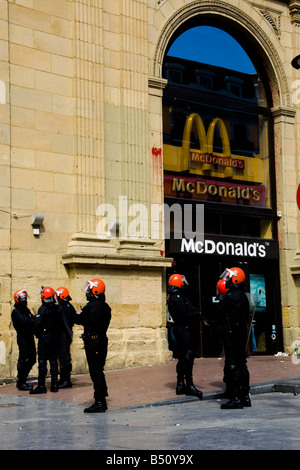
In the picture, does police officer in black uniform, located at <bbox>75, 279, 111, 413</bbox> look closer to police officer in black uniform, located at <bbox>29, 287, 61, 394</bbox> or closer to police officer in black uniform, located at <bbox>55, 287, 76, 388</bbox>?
police officer in black uniform, located at <bbox>29, 287, 61, 394</bbox>

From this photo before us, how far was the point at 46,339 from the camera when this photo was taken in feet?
43.6

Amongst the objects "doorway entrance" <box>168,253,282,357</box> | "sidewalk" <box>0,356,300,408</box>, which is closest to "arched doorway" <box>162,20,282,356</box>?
"doorway entrance" <box>168,253,282,357</box>

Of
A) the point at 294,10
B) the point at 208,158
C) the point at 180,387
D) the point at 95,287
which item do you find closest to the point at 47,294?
the point at 95,287

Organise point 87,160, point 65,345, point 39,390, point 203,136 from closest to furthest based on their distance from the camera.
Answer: point 39,390 → point 65,345 → point 87,160 → point 203,136

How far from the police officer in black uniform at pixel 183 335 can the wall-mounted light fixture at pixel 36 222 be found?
4397mm

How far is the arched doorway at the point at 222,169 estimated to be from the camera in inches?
734

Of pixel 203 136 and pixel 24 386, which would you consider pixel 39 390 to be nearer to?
pixel 24 386

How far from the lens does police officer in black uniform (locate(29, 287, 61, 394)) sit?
13195 mm

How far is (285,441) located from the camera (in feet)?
24.9

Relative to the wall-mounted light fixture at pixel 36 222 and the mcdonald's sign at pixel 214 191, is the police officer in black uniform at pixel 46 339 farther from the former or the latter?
the mcdonald's sign at pixel 214 191

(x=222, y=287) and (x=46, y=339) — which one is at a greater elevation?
(x=222, y=287)

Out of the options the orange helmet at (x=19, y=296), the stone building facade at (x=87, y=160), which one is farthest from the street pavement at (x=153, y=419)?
the stone building facade at (x=87, y=160)

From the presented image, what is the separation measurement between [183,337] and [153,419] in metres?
2.27

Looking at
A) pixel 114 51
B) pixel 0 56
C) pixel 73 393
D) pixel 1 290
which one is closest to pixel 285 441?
pixel 73 393
